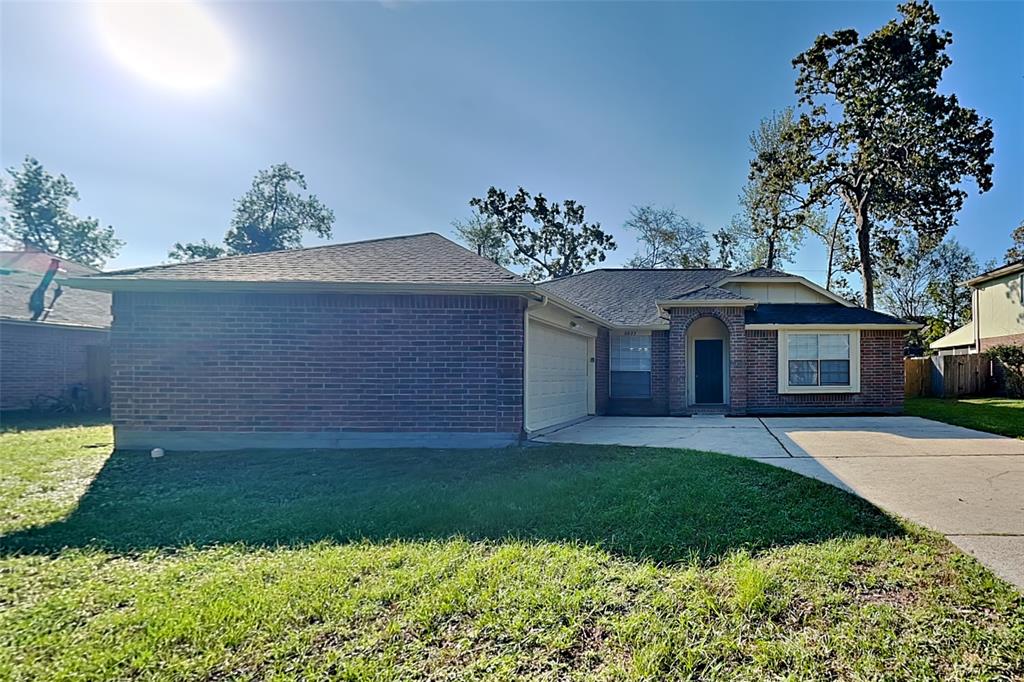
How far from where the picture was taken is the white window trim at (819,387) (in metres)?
13.1

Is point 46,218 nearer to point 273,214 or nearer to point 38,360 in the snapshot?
point 273,214

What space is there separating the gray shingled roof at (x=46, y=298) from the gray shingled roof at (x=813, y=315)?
19.1 metres

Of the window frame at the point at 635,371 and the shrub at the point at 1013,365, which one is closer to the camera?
the window frame at the point at 635,371

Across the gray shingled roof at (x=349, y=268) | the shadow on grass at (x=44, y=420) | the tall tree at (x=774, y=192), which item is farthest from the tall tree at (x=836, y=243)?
the shadow on grass at (x=44, y=420)

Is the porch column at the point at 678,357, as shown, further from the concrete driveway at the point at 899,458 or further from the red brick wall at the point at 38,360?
the red brick wall at the point at 38,360

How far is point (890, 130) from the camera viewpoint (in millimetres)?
19547

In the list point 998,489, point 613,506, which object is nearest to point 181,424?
point 613,506

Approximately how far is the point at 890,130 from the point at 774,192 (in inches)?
183

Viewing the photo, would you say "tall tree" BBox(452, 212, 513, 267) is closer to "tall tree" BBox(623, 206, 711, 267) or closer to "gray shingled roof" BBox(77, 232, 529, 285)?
"tall tree" BBox(623, 206, 711, 267)

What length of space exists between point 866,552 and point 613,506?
82.2 inches

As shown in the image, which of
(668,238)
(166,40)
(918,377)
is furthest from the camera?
(668,238)

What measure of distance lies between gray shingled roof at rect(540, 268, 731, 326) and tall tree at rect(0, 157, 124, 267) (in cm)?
3874

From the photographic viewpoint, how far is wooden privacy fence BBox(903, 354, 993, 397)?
18250mm

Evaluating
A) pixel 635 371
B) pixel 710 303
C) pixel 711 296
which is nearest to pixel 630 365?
pixel 635 371
